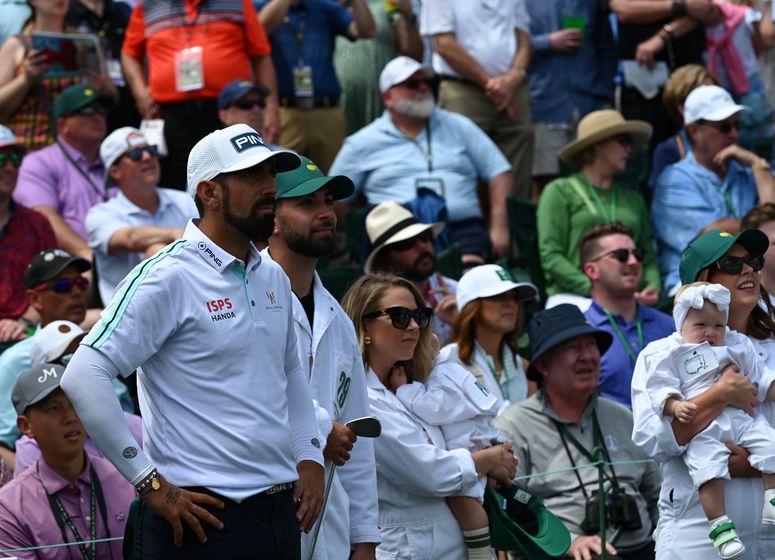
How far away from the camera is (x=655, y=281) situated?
31.1ft

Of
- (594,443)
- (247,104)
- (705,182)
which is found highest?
(247,104)

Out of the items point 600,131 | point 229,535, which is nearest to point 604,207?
point 600,131

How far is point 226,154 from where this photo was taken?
15.0 feet

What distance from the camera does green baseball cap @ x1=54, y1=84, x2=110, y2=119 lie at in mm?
9648

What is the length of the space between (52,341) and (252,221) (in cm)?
289

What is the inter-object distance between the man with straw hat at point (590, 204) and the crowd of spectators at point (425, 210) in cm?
2

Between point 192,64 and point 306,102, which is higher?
point 192,64

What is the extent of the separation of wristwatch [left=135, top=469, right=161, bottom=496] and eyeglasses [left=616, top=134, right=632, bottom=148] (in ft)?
20.9

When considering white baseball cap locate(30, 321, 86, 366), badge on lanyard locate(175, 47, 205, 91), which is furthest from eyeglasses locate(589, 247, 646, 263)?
badge on lanyard locate(175, 47, 205, 91)

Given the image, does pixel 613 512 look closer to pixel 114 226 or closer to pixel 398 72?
pixel 114 226

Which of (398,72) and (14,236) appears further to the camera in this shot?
(398,72)

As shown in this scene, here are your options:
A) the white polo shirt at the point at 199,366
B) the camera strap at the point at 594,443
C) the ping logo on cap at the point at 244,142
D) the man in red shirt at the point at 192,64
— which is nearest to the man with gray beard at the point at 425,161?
the man in red shirt at the point at 192,64

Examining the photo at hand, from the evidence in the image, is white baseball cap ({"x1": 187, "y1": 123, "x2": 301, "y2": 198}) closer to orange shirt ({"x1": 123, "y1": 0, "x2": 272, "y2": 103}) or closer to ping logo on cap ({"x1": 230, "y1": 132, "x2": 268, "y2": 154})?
ping logo on cap ({"x1": 230, "y1": 132, "x2": 268, "y2": 154})

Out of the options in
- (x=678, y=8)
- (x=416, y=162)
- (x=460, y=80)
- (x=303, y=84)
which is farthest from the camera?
(x=678, y=8)
